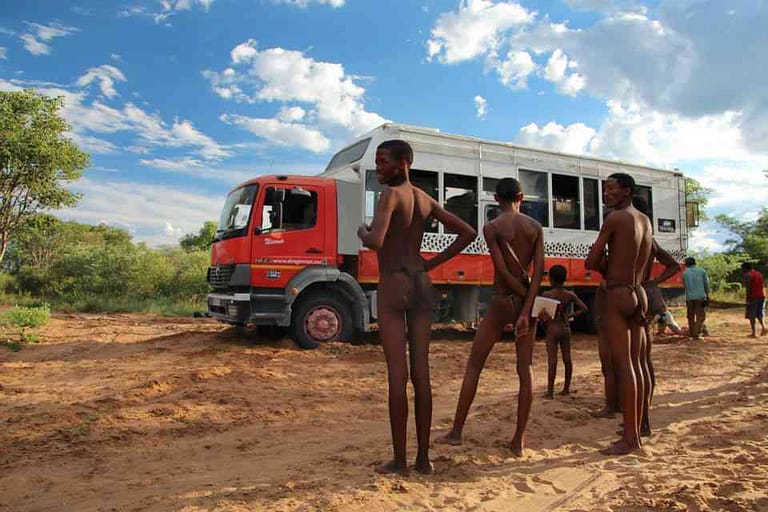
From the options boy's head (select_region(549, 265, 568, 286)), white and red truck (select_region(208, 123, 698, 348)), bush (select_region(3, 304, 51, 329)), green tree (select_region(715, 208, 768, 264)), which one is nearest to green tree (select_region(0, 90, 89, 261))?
bush (select_region(3, 304, 51, 329))

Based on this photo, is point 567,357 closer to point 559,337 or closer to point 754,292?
point 559,337

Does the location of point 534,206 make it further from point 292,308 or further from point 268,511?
point 268,511

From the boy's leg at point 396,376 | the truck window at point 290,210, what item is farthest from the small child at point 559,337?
the truck window at point 290,210

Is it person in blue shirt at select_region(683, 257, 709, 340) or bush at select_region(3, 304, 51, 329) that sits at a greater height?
person in blue shirt at select_region(683, 257, 709, 340)

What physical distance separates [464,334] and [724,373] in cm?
515

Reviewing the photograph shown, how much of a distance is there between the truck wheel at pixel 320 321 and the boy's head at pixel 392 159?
591cm

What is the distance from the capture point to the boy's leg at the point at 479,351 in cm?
400

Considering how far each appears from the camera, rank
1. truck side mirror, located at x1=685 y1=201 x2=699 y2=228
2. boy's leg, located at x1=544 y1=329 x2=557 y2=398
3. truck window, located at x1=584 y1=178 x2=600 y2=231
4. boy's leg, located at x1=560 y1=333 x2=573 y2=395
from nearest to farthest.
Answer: boy's leg, located at x1=544 y1=329 x2=557 y2=398 → boy's leg, located at x1=560 y1=333 x2=573 y2=395 → truck window, located at x1=584 y1=178 x2=600 y2=231 → truck side mirror, located at x1=685 y1=201 x2=699 y2=228

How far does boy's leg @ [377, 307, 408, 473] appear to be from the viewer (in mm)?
3354

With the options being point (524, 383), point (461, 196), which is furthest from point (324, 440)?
point (461, 196)

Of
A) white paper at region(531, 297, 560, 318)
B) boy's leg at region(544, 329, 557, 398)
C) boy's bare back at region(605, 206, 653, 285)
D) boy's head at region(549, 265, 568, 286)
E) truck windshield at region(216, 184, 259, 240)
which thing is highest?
truck windshield at region(216, 184, 259, 240)

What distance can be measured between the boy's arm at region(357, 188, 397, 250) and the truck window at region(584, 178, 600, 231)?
8.94m

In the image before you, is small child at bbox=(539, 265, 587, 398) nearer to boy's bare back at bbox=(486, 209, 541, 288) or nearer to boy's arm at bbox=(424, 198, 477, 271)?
boy's bare back at bbox=(486, 209, 541, 288)

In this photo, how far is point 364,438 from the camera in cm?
446
